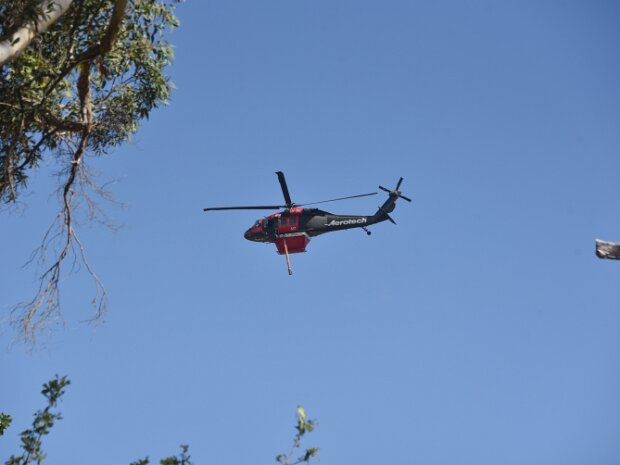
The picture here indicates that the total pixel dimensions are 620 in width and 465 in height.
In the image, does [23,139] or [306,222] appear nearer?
[23,139]

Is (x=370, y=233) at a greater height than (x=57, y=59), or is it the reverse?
(x=370, y=233)

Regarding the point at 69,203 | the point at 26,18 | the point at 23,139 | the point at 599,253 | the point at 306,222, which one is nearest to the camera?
the point at 599,253

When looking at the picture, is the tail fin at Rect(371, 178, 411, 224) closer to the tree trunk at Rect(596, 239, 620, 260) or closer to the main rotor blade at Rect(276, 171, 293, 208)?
the main rotor blade at Rect(276, 171, 293, 208)

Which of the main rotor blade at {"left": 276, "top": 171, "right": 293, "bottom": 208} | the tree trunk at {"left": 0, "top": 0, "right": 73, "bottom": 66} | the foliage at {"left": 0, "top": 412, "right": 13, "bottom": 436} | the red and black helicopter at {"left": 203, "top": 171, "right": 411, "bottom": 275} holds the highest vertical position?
the main rotor blade at {"left": 276, "top": 171, "right": 293, "bottom": 208}

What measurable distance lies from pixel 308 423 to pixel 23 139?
815cm

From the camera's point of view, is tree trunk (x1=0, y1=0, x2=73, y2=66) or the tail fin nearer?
tree trunk (x1=0, y1=0, x2=73, y2=66)

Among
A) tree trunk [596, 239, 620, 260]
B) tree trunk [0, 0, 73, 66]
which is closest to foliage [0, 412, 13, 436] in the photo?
tree trunk [0, 0, 73, 66]

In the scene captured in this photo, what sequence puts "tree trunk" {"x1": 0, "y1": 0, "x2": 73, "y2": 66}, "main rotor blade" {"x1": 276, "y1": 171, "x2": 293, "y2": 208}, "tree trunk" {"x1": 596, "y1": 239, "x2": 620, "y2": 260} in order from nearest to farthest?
"tree trunk" {"x1": 596, "y1": 239, "x2": 620, "y2": 260}, "tree trunk" {"x1": 0, "y1": 0, "x2": 73, "y2": 66}, "main rotor blade" {"x1": 276, "y1": 171, "x2": 293, "y2": 208}

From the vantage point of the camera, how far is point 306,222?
23828 mm

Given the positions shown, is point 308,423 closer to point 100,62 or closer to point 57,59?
point 100,62

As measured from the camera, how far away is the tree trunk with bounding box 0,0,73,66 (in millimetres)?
8047

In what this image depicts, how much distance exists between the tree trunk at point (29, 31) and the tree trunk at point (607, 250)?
6427 millimetres

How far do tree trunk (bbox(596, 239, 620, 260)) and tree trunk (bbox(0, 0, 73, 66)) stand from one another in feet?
21.1

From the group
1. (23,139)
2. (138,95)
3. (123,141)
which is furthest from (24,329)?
(138,95)
